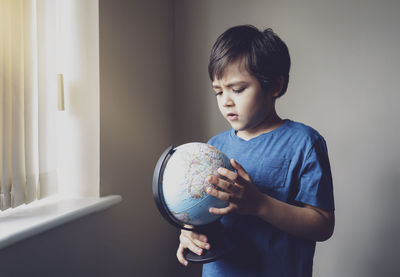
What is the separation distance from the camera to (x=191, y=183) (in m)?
0.86

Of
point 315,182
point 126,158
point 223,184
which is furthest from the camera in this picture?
point 126,158

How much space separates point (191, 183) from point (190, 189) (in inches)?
0.7

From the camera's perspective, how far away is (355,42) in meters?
1.79

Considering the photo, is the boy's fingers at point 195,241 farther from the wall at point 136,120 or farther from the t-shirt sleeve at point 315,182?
the wall at point 136,120

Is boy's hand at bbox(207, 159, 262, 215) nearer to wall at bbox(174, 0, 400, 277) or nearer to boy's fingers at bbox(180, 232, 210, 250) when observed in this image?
boy's fingers at bbox(180, 232, 210, 250)

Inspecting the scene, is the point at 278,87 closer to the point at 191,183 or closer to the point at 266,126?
the point at 266,126

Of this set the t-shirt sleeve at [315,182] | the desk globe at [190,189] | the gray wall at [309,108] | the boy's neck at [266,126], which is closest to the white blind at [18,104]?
the gray wall at [309,108]

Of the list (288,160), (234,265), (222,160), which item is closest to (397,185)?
(288,160)

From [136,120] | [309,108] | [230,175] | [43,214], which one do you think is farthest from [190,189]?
[309,108]

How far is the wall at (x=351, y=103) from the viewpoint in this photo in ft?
5.74

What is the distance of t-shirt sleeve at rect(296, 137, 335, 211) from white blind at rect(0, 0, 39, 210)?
3.34 ft

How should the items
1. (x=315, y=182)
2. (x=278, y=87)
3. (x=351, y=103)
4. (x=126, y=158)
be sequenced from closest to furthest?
(x=315, y=182), (x=278, y=87), (x=126, y=158), (x=351, y=103)

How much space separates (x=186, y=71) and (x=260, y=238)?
1.40 meters

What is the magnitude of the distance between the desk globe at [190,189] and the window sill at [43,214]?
1.48ft
